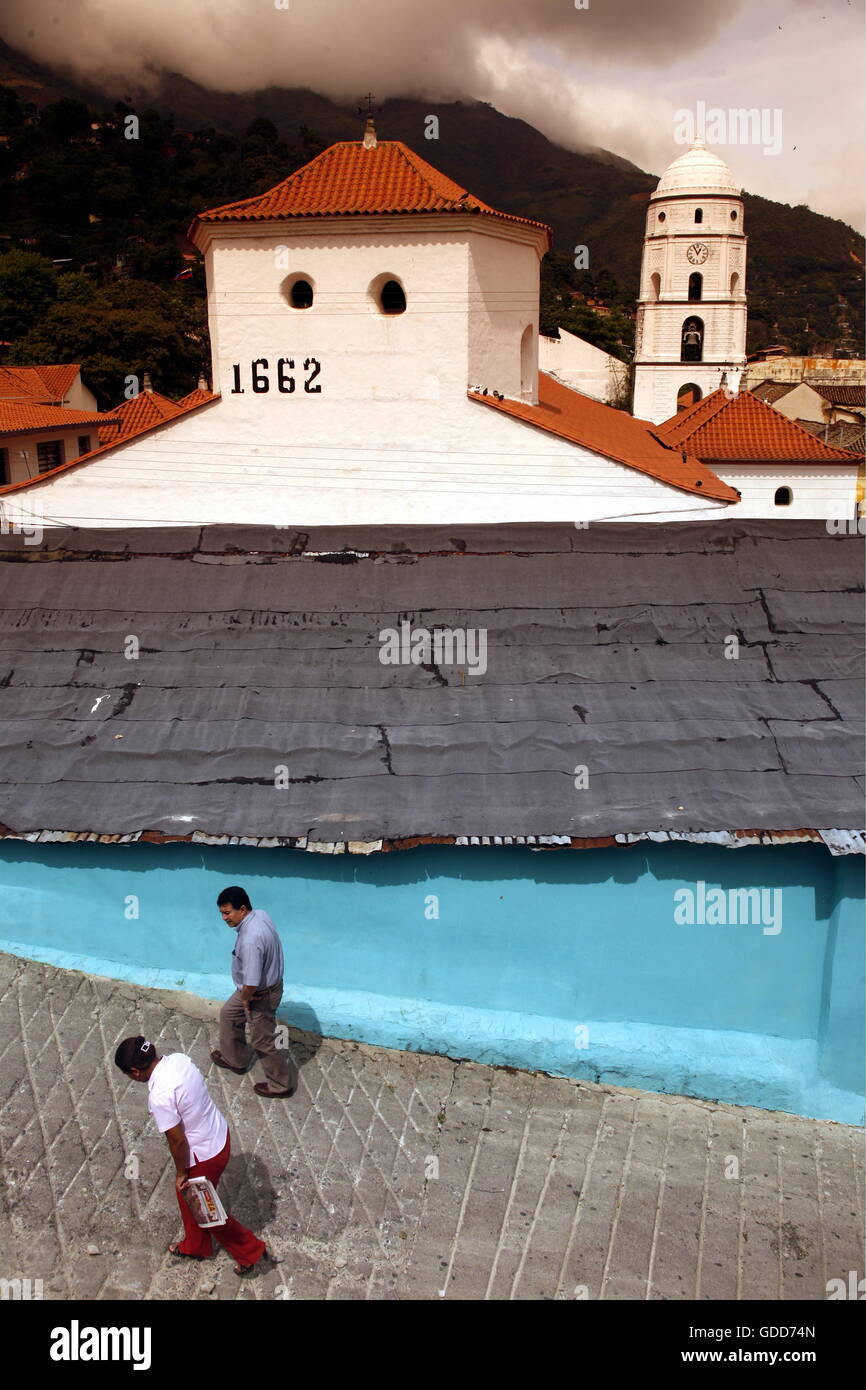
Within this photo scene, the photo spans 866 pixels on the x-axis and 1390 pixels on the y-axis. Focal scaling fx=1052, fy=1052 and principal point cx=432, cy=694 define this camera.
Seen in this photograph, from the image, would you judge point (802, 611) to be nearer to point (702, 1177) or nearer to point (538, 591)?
point (538, 591)

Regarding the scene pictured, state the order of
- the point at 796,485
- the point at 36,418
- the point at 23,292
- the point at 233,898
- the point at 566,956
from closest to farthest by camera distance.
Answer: the point at 233,898
the point at 566,956
the point at 796,485
the point at 36,418
the point at 23,292

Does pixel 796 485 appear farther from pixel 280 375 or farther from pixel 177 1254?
pixel 177 1254

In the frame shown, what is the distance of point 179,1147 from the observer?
5.04 metres

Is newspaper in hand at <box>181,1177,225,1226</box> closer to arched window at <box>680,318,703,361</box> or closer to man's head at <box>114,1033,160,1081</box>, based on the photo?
man's head at <box>114,1033,160,1081</box>

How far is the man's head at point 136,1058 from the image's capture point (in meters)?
4.86

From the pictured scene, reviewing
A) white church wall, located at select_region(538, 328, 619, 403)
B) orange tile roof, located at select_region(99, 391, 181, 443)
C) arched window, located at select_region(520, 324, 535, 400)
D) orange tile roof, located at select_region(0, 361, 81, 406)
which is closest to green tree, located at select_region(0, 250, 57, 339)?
orange tile roof, located at select_region(0, 361, 81, 406)

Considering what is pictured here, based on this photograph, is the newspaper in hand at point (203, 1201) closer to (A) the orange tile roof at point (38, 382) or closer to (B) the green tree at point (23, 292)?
(A) the orange tile roof at point (38, 382)

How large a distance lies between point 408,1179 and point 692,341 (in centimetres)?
3439

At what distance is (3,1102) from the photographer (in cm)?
636

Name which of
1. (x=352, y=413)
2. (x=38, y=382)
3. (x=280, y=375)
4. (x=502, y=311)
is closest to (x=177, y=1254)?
(x=352, y=413)

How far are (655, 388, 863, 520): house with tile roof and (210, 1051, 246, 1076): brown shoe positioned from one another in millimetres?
24222

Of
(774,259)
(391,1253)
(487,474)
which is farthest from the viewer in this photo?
(774,259)

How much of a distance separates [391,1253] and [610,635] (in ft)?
16.1
